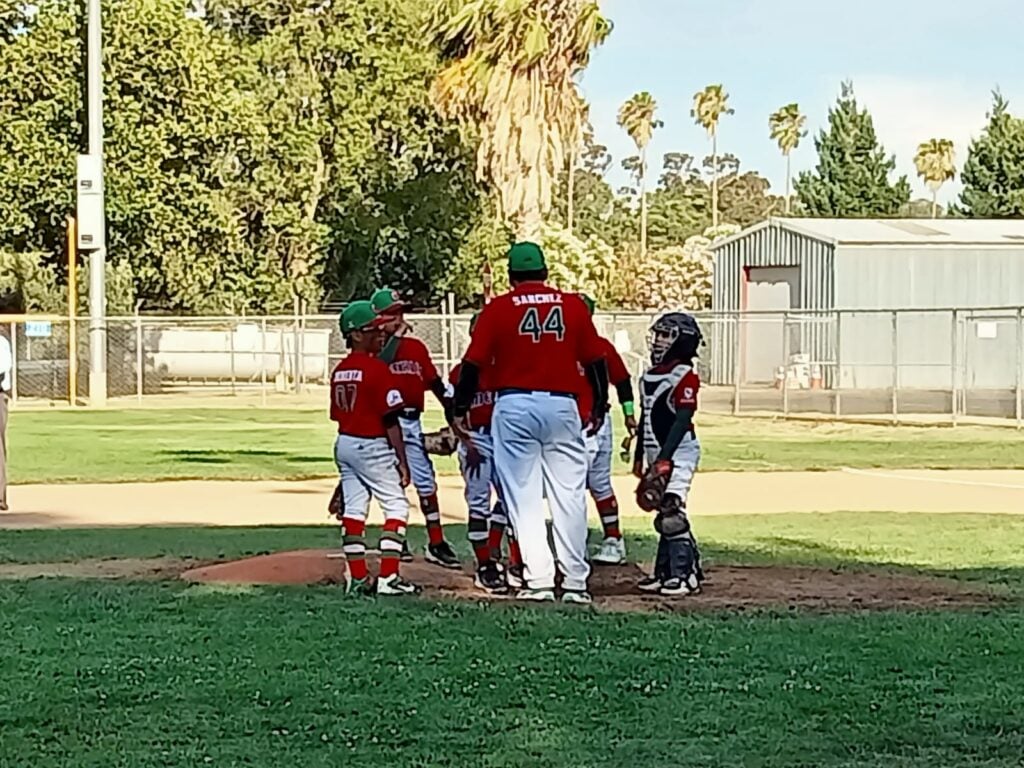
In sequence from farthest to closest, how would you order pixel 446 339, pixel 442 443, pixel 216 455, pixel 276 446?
1. pixel 446 339
2. pixel 276 446
3. pixel 216 455
4. pixel 442 443

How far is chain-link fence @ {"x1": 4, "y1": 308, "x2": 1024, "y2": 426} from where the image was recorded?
3984 cm

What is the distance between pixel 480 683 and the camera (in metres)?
7.67

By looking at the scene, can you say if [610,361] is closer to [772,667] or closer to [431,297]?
[772,667]

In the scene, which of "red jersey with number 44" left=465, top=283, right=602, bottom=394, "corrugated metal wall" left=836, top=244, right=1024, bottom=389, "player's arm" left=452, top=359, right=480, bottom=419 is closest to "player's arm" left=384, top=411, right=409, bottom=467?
"player's arm" left=452, top=359, right=480, bottom=419

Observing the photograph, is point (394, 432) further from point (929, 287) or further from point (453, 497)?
A: point (929, 287)

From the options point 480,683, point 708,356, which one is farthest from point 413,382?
point 708,356

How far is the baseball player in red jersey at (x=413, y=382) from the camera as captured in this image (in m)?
11.7

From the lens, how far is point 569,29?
42.6 m

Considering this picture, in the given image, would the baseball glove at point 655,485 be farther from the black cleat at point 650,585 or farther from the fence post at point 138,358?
the fence post at point 138,358

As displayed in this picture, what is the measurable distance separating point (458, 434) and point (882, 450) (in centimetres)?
1734

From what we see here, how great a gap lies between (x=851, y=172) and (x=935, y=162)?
2415cm

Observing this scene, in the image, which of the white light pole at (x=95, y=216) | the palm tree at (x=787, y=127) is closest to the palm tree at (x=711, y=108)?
the palm tree at (x=787, y=127)

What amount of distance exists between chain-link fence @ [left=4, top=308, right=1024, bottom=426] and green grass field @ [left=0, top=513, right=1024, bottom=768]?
1110 inches

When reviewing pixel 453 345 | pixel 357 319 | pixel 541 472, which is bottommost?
pixel 541 472
